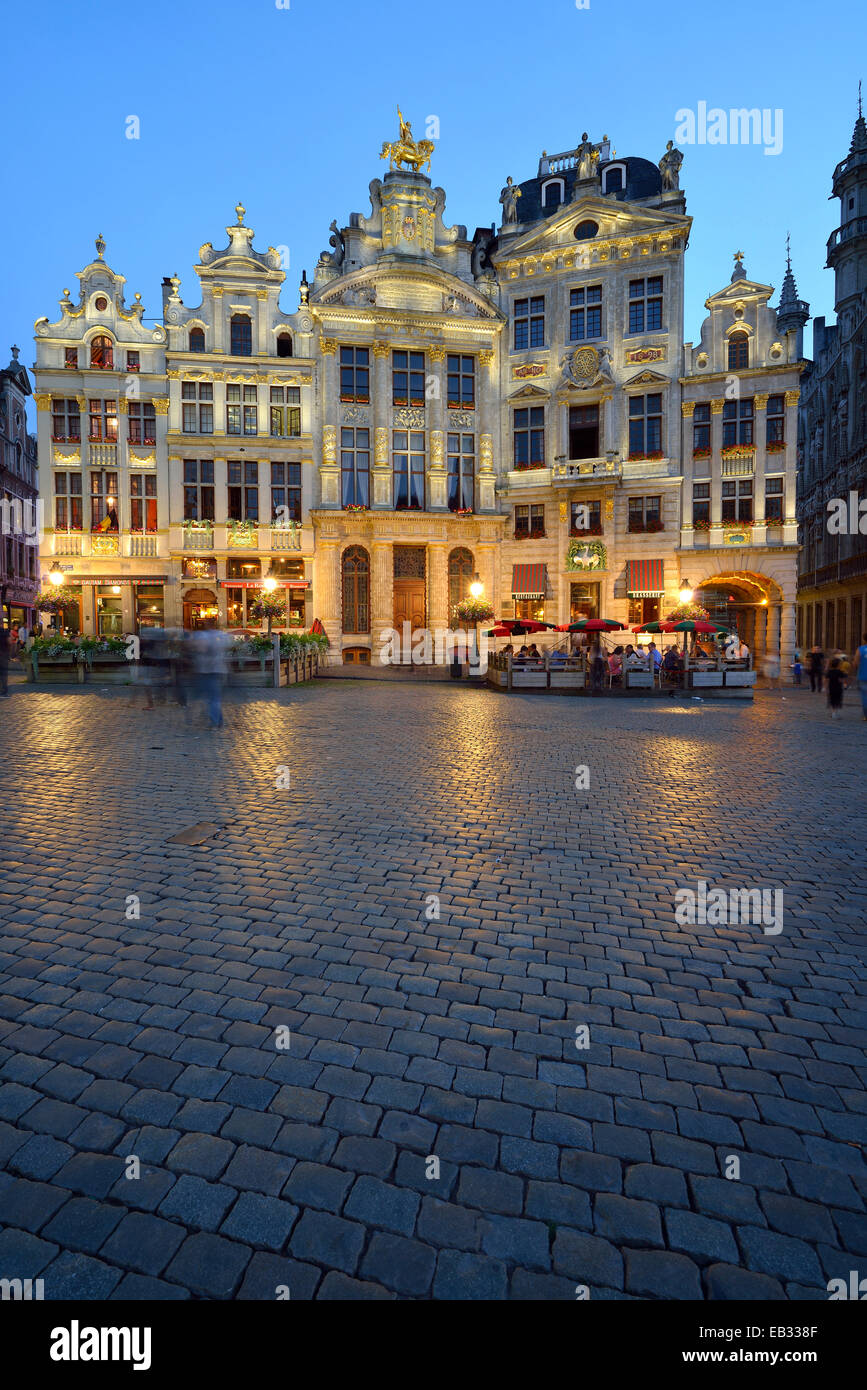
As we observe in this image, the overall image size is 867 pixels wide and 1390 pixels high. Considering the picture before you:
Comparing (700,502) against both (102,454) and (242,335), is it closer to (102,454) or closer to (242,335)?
(242,335)

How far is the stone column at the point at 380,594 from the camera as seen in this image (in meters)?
32.9

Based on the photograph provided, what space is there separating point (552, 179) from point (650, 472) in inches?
662

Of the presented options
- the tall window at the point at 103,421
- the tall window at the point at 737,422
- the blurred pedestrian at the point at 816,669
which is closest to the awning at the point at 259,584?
the tall window at the point at 103,421

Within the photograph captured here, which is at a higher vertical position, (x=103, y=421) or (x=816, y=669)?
(x=103, y=421)

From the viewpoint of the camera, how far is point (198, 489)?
107 feet

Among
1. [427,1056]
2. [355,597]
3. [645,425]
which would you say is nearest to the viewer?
[427,1056]

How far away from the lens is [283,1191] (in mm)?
2359

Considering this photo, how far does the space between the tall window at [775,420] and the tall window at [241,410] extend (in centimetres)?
2412

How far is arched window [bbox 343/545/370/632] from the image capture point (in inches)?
1318

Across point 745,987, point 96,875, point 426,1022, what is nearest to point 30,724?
point 96,875

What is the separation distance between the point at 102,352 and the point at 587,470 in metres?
23.6

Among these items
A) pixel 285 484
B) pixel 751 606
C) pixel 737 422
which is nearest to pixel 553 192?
pixel 737 422

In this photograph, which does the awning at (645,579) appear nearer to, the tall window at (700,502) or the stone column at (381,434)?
the tall window at (700,502)
